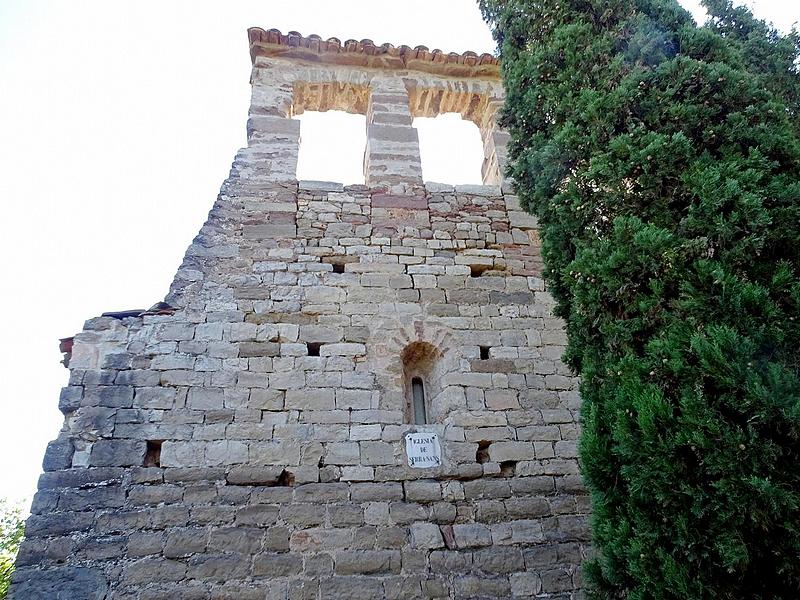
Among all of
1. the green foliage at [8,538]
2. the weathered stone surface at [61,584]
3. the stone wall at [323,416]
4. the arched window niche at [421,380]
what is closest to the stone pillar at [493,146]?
the stone wall at [323,416]

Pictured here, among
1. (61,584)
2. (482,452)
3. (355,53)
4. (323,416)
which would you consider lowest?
(61,584)

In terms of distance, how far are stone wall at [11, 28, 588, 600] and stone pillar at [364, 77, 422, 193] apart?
3.6 inches

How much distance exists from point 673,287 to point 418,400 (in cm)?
241

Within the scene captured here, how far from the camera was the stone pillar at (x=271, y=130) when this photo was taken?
5.81 meters

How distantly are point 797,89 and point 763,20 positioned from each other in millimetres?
798

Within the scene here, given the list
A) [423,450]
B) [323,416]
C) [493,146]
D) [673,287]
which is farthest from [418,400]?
[493,146]

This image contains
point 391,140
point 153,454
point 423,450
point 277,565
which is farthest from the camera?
point 391,140

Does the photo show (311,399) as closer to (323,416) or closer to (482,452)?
(323,416)

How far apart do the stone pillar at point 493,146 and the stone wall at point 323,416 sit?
0.55 meters

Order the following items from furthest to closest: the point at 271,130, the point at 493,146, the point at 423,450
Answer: the point at 493,146, the point at 271,130, the point at 423,450

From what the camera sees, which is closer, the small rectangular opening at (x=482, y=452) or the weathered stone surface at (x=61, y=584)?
the weathered stone surface at (x=61, y=584)

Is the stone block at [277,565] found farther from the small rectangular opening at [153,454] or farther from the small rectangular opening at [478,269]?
the small rectangular opening at [478,269]

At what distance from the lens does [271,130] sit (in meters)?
6.12

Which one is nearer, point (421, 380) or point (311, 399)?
point (311, 399)
